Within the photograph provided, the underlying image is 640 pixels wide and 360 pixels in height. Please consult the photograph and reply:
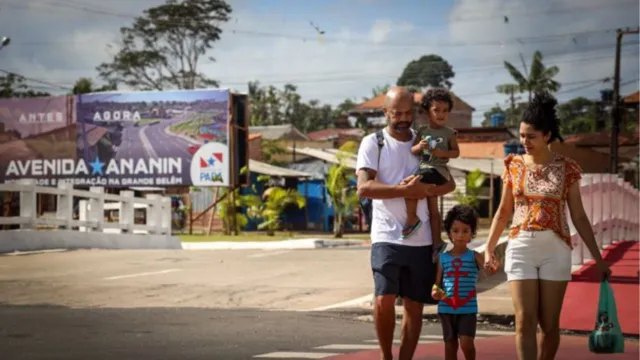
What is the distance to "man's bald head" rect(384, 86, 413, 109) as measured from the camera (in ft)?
21.6

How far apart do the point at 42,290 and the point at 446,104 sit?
415 cm

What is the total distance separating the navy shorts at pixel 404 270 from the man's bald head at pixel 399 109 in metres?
0.65

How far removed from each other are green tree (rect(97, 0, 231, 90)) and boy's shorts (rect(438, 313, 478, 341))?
10.2 ft

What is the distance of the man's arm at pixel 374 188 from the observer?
21.1 feet

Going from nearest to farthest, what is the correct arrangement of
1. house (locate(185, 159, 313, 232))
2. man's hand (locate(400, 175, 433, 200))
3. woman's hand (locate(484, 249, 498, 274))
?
1. man's hand (locate(400, 175, 433, 200))
2. woman's hand (locate(484, 249, 498, 274))
3. house (locate(185, 159, 313, 232))

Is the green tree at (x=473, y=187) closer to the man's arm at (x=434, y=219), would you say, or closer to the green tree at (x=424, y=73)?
the green tree at (x=424, y=73)

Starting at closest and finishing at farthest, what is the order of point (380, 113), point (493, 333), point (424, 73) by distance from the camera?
point (493, 333) < point (424, 73) < point (380, 113)

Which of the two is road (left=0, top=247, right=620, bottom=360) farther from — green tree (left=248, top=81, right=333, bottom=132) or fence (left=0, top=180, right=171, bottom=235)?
green tree (left=248, top=81, right=333, bottom=132)

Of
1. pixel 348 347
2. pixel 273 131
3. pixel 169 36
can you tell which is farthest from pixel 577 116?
pixel 348 347

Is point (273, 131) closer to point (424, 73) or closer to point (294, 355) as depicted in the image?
point (424, 73)

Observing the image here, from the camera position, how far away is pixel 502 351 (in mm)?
8930

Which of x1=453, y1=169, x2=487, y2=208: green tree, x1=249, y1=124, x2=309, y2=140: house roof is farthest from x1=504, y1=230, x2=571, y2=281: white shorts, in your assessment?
x1=249, y1=124, x2=309, y2=140: house roof

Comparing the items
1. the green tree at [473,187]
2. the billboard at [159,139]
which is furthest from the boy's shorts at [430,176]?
the green tree at [473,187]

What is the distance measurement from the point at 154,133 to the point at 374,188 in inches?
1105
